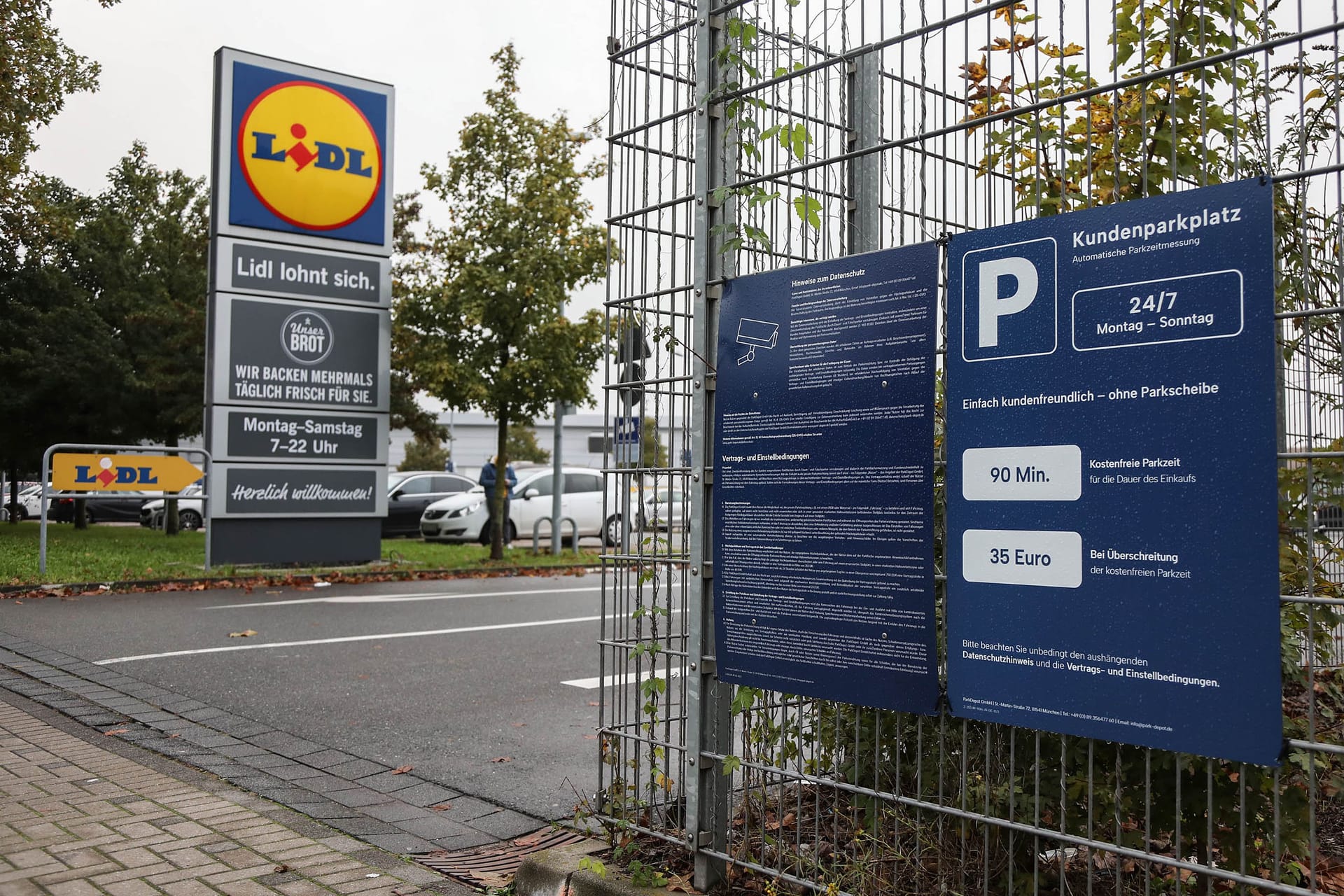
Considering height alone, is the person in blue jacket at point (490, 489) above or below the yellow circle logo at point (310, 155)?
below

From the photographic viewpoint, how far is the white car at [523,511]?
73.4 ft

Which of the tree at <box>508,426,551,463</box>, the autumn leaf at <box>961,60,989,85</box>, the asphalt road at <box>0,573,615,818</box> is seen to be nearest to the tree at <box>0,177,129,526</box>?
the asphalt road at <box>0,573,615,818</box>

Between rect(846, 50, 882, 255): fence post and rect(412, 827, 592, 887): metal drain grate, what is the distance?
7.28ft

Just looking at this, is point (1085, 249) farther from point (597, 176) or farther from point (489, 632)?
point (597, 176)

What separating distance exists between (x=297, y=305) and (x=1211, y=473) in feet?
45.8

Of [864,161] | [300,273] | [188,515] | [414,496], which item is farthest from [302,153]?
[188,515]

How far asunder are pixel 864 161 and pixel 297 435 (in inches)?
487

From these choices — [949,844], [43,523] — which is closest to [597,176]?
[43,523]

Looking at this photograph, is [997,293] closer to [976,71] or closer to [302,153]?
[976,71]

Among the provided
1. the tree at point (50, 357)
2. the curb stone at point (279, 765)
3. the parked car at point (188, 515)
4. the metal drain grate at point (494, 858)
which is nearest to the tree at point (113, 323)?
the tree at point (50, 357)

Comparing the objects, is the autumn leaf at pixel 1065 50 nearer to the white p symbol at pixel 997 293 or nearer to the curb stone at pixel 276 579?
the white p symbol at pixel 997 293

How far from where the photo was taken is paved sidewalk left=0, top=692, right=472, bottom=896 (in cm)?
386

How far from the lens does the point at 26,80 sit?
19766 mm

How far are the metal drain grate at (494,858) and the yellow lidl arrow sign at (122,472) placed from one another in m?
10.5
